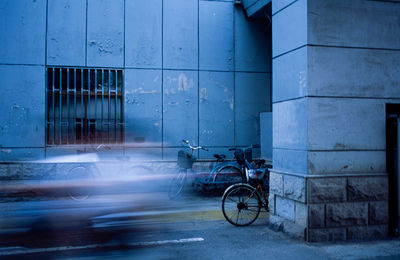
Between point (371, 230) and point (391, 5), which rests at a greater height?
point (391, 5)

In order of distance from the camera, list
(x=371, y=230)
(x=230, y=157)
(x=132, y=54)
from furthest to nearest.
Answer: (x=230, y=157), (x=132, y=54), (x=371, y=230)

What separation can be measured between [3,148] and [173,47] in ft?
19.2

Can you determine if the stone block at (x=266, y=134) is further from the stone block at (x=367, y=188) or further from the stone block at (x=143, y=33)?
the stone block at (x=367, y=188)

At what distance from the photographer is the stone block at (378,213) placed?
590 centimetres

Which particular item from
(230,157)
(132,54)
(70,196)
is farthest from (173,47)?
(70,196)

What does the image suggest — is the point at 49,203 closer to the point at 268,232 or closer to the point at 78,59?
the point at 78,59

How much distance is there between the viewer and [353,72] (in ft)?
19.5

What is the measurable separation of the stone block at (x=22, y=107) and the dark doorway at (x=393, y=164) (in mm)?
9082

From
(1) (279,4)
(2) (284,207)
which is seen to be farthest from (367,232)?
(1) (279,4)

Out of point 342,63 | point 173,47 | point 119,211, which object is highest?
point 173,47

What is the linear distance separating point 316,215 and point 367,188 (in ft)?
3.20

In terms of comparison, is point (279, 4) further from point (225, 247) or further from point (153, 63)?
point (153, 63)

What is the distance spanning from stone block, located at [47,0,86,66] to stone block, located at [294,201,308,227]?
7.91 meters

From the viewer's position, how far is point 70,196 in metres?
9.77
